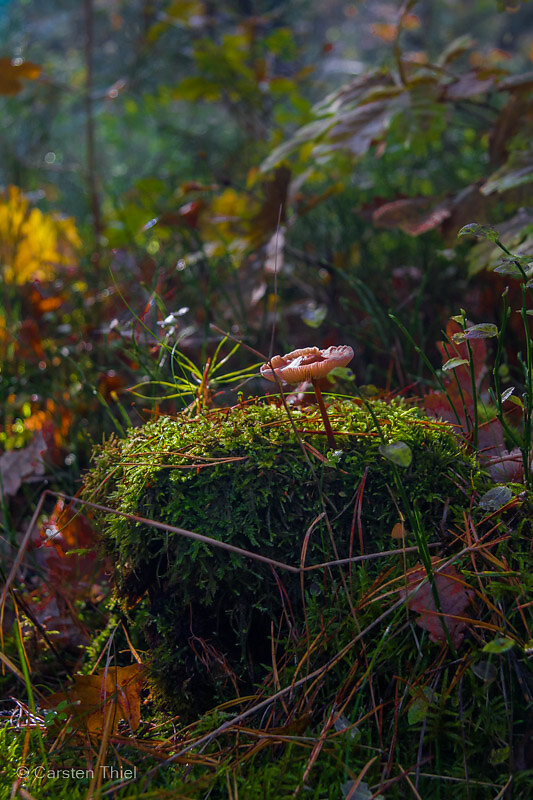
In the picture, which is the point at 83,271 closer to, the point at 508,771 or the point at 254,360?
the point at 254,360

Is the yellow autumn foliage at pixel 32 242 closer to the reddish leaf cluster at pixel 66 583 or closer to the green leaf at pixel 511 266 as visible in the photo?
the reddish leaf cluster at pixel 66 583

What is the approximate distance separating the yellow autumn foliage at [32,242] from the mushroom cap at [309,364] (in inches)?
89.9

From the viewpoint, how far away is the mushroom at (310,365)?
3.32 feet

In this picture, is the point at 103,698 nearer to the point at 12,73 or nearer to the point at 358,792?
the point at 358,792

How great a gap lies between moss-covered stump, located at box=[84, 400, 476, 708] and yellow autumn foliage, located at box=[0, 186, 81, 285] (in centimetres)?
225

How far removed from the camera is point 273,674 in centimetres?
103

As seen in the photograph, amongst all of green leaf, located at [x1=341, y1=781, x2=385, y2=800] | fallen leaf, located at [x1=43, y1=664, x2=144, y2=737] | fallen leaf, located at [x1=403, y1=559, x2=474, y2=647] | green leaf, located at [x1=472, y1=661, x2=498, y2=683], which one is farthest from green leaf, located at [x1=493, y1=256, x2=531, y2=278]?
fallen leaf, located at [x1=43, y1=664, x2=144, y2=737]

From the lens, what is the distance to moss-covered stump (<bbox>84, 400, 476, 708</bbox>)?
3.55 ft

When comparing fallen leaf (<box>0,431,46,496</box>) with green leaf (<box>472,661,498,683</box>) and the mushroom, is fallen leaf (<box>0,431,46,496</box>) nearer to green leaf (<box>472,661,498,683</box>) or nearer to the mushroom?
the mushroom

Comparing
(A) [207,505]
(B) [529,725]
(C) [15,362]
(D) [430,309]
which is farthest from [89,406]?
(B) [529,725]

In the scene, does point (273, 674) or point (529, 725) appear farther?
point (273, 674)

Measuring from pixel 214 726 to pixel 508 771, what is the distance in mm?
482

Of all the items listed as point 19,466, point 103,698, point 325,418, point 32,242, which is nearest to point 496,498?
point 325,418

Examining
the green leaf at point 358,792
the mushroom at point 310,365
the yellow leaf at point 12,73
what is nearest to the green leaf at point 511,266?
the mushroom at point 310,365
